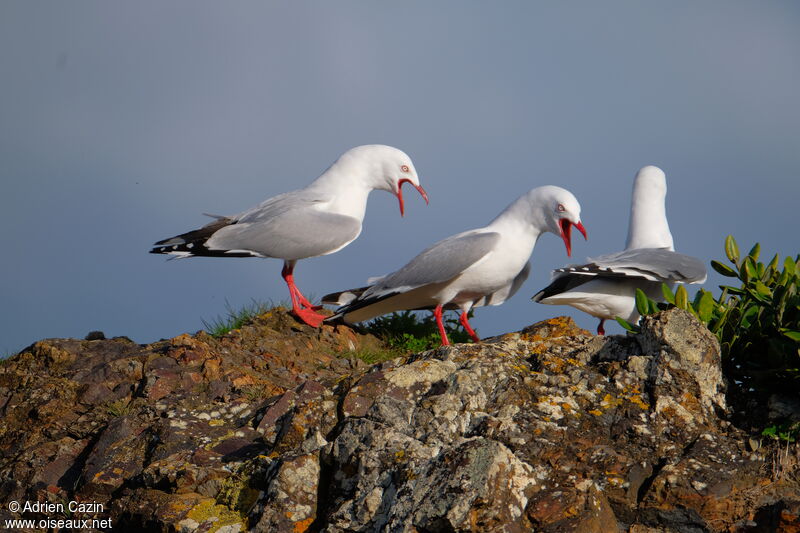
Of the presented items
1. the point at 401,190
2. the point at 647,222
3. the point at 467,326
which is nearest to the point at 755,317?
the point at 467,326

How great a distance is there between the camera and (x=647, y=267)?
7703 mm

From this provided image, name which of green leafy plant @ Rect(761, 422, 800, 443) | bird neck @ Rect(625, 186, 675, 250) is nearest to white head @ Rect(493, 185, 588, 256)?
bird neck @ Rect(625, 186, 675, 250)

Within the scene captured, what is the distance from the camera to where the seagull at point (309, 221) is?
9812 millimetres

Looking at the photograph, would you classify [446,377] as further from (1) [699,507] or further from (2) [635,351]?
(1) [699,507]

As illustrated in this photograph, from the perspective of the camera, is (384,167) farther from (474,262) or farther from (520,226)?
(474,262)

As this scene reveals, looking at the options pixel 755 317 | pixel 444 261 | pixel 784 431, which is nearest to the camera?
pixel 784 431

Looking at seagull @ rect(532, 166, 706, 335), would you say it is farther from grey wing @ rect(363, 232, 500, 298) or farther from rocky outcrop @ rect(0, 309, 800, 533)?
rocky outcrop @ rect(0, 309, 800, 533)

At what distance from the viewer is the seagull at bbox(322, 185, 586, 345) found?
8.41 metres

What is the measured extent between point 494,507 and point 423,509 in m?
0.30

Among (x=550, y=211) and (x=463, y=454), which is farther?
(x=550, y=211)

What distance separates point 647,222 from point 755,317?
4812 millimetres

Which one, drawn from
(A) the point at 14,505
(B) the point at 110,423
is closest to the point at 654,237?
(B) the point at 110,423

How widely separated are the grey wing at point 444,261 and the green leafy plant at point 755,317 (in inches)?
118

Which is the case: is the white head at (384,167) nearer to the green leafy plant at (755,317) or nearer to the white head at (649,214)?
the white head at (649,214)
